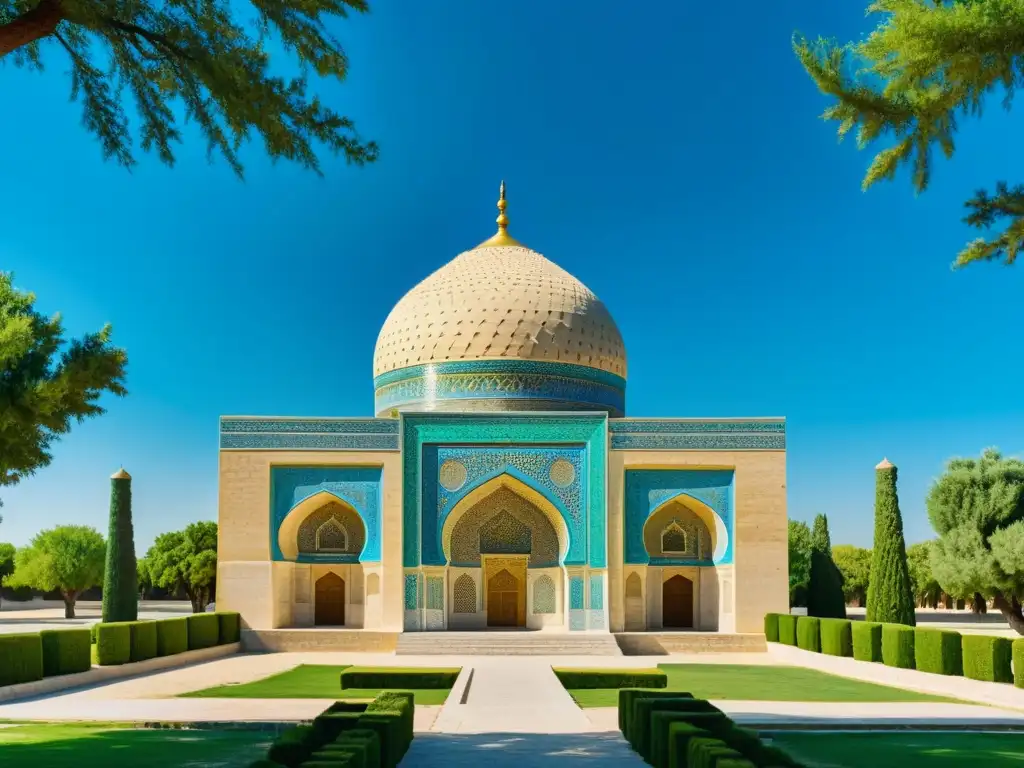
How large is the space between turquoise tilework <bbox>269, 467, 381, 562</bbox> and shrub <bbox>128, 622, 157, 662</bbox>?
10.5 ft

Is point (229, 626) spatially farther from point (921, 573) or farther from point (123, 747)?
point (921, 573)

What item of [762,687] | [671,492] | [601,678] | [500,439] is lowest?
[762,687]

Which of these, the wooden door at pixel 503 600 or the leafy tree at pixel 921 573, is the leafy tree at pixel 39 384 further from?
the leafy tree at pixel 921 573

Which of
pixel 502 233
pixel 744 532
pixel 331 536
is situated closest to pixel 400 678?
pixel 331 536

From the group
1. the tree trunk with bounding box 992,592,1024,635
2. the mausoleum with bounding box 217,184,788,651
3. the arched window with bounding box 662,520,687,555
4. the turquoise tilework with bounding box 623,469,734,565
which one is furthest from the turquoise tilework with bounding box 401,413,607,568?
the tree trunk with bounding box 992,592,1024,635

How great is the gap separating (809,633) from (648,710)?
8.29 metres

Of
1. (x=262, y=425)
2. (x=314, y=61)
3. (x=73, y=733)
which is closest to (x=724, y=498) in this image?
(x=262, y=425)

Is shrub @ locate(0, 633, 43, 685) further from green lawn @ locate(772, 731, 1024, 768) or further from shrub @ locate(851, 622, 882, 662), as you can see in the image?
shrub @ locate(851, 622, 882, 662)

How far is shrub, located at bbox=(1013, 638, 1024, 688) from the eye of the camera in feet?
33.4

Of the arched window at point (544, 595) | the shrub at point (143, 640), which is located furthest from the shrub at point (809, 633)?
the shrub at point (143, 640)

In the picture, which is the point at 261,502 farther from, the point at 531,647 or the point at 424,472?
the point at 531,647

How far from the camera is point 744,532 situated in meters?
16.2

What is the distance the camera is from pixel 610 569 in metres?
16.0

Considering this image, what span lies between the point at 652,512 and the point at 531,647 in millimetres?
2912
